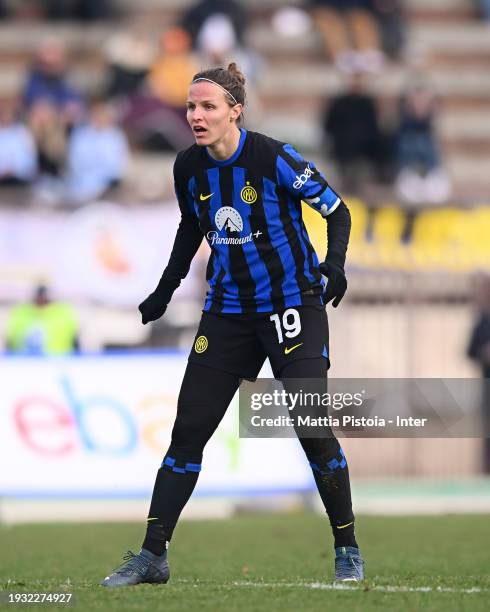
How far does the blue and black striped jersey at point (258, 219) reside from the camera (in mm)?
6234

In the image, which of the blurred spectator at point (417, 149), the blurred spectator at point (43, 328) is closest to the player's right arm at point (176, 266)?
the blurred spectator at point (43, 328)

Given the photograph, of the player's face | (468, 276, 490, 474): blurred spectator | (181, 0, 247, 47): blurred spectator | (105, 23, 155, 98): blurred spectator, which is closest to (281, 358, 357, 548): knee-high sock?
the player's face

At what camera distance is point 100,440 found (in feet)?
40.7

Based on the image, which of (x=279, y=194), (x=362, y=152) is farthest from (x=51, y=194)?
(x=279, y=194)

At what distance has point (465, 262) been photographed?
56.7ft

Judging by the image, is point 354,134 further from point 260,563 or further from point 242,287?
point 242,287

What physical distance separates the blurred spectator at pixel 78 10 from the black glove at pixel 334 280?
16.0 meters

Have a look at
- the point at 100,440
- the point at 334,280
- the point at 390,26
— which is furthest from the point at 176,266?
the point at 390,26

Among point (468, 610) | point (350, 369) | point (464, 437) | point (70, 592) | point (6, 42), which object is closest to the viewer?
point (468, 610)

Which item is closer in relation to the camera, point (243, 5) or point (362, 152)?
point (362, 152)

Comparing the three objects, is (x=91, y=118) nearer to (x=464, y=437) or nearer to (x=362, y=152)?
(x=362, y=152)

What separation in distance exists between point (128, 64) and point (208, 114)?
525 inches

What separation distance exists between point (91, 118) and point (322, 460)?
40.1 ft

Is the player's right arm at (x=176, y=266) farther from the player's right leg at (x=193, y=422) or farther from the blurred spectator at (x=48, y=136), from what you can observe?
the blurred spectator at (x=48, y=136)
